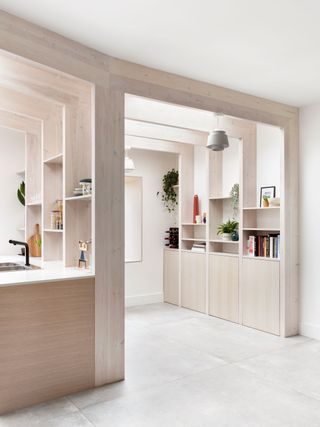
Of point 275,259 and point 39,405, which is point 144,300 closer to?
point 275,259

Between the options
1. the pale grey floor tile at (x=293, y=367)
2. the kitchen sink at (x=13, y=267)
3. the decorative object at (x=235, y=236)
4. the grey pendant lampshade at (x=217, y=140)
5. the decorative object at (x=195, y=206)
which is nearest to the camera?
the pale grey floor tile at (x=293, y=367)

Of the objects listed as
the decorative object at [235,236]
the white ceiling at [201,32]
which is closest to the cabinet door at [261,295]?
the decorative object at [235,236]

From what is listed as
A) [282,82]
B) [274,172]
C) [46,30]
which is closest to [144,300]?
[274,172]

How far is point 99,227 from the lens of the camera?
320 centimetres

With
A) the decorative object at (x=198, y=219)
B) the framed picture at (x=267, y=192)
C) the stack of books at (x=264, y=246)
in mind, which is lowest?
the stack of books at (x=264, y=246)

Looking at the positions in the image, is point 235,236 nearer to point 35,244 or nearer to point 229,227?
point 229,227

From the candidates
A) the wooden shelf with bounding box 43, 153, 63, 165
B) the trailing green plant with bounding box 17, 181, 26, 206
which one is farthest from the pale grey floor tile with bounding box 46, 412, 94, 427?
the trailing green plant with bounding box 17, 181, 26, 206

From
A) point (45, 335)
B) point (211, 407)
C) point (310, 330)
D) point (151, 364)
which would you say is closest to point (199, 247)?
point (310, 330)

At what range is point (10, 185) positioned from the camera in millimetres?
5629

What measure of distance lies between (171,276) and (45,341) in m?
3.77

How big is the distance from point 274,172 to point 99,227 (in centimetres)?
277

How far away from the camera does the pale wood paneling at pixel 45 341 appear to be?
2740mm

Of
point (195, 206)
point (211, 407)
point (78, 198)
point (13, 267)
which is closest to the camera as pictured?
point (211, 407)

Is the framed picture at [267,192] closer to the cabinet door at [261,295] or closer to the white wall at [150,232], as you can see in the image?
the cabinet door at [261,295]
